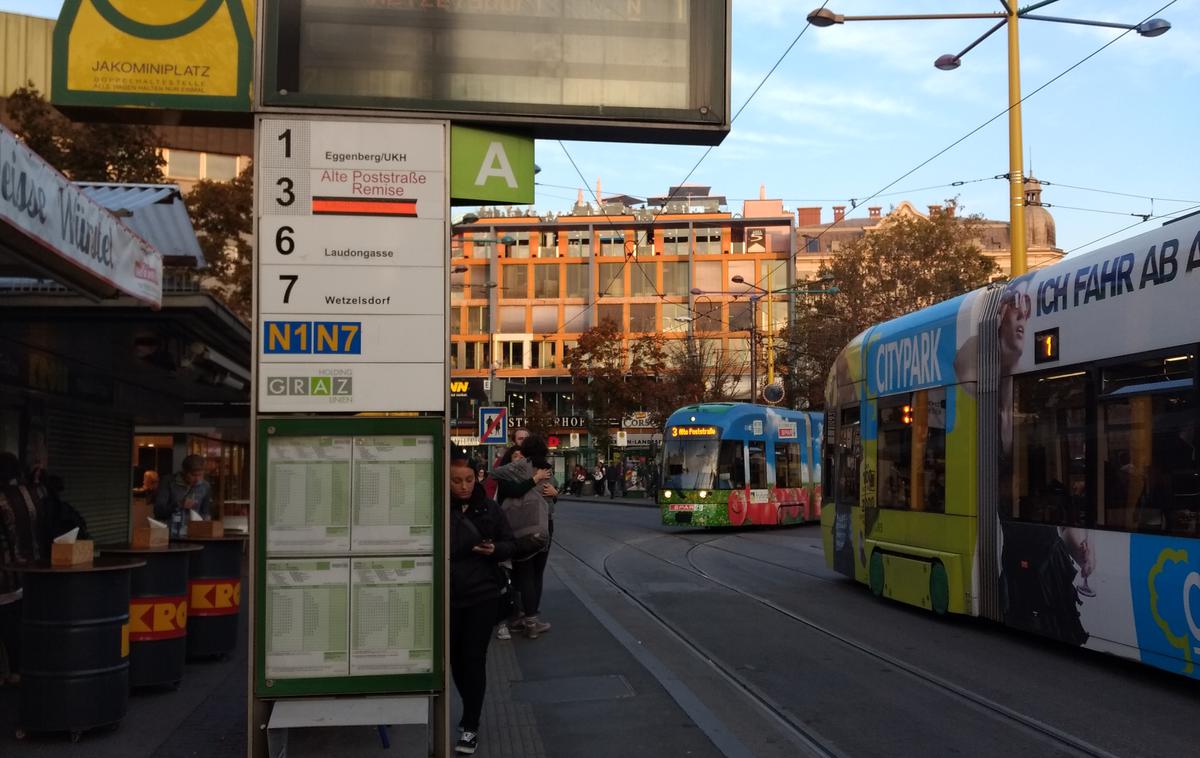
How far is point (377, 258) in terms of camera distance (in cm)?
608

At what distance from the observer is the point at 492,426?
21688mm

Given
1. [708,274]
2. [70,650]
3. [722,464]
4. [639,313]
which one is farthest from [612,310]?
[70,650]

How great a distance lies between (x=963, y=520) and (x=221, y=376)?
9.36 meters

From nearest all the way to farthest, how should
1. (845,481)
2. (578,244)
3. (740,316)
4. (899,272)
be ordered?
(845,481) < (899,272) < (740,316) < (578,244)

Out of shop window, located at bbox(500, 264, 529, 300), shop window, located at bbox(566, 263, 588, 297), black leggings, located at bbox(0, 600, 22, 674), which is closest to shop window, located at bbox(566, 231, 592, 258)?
shop window, located at bbox(566, 263, 588, 297)

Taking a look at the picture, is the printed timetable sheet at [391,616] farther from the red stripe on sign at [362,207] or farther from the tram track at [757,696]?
the tram track at [757,696]

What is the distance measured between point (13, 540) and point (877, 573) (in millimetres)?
9280

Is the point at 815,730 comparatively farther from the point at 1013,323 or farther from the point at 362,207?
Result: the point at 1013,323

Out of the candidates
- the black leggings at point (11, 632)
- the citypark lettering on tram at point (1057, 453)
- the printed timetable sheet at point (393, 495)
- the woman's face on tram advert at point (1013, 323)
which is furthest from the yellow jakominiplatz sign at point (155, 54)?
the woman's face on tram advert at point (1013, 323)

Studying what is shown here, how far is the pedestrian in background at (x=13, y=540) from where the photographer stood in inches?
347

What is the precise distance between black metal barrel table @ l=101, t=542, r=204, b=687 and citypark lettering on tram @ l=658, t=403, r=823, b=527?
20804 mm

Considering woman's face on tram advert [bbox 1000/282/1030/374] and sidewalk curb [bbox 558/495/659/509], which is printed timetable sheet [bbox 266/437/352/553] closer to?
woman's face on tram advert [bbox 1000/282/1030/374]

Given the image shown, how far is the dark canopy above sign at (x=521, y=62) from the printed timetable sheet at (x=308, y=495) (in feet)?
5.52

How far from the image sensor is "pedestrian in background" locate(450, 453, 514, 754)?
6938mm
